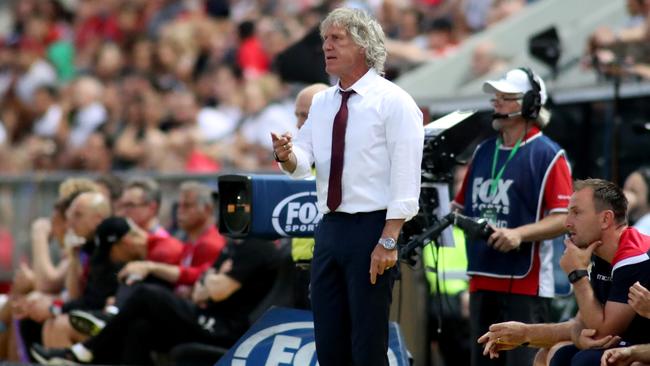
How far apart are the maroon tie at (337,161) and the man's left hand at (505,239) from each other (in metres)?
1.19

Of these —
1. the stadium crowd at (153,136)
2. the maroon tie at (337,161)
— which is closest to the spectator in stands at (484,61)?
the stadium crowd at (153,136)

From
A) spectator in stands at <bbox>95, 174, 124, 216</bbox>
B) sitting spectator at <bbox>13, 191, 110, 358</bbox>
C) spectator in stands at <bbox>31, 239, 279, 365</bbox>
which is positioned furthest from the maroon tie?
spectator in stands at <bbox>95, 174, 124, 216</bbox>

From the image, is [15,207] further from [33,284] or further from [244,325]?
[244,325]

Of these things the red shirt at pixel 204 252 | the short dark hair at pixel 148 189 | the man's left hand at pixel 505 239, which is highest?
the short dark hair at pixel 148 189

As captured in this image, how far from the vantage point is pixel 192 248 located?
1036 centimetres

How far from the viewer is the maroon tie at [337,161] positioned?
6.46 metres

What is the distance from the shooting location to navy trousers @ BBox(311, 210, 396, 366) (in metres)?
6.43

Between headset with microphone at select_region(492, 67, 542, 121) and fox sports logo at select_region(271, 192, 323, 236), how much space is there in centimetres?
114

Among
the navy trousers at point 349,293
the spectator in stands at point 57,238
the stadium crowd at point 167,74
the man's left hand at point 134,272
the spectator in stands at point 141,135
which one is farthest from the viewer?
the spectator in stands at point 141,135

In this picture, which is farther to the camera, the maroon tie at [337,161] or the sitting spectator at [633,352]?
the maroon tie at [337,161]

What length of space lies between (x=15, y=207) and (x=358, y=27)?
26.5 feet

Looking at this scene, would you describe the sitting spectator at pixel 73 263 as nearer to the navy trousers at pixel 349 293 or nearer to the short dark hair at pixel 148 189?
the short dark hair at pixel 148 189

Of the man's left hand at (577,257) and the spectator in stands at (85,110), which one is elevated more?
the spectator in stands at (85,110)

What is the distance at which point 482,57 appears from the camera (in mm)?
13570
